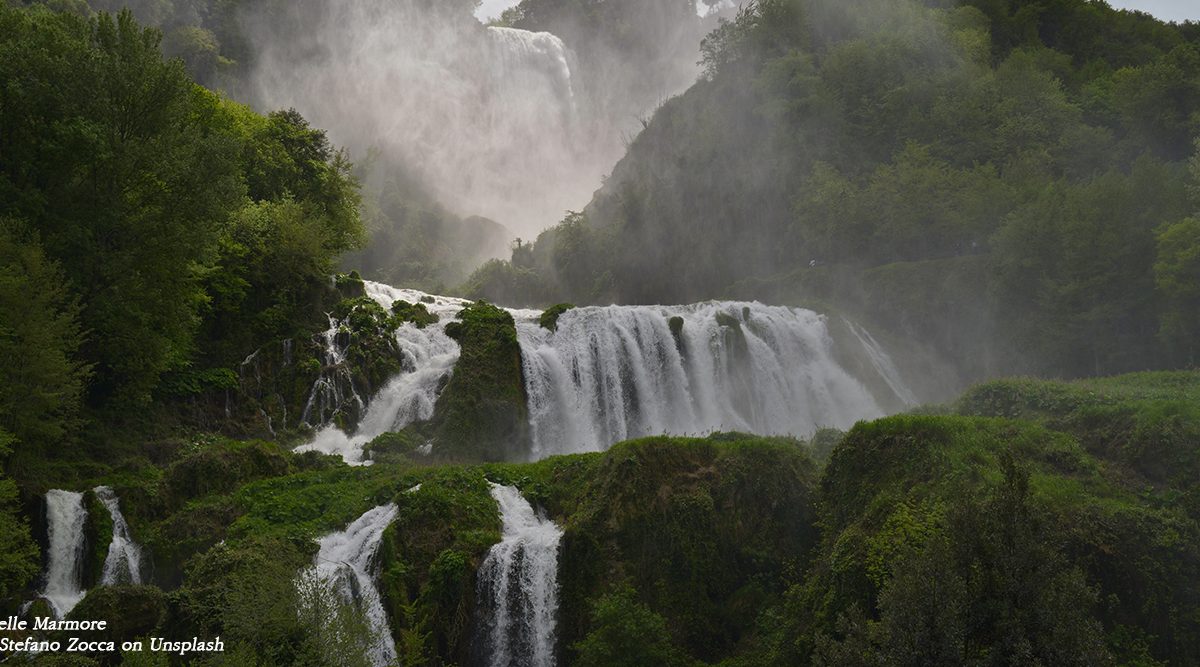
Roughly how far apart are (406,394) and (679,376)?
11.0m

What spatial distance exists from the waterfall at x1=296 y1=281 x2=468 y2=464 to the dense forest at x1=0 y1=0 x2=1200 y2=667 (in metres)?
0.22

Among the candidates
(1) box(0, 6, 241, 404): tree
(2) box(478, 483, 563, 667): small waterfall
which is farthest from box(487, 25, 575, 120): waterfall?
(2) box(478, 483, 563, 667): small waterfall

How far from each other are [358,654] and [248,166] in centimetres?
2833

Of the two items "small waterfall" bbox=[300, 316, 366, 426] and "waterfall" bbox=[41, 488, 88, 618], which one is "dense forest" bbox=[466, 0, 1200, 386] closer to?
"small waterfall" bbox=[300, 316, 366, 426]

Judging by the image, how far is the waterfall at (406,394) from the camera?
27047mm

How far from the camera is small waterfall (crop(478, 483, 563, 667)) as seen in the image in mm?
16719

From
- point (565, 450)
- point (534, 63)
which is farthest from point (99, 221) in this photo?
point (534, 63)

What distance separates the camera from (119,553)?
17.7 meters

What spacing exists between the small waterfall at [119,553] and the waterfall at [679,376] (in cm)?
1346

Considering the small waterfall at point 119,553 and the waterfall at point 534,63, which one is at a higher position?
the waterfall at point 534,63

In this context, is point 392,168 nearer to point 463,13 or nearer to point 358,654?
point 463,13

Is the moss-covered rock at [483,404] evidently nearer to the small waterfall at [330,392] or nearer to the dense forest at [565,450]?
the dense forest at [565,450]

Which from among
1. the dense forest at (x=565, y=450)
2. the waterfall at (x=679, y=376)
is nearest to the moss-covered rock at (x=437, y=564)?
the dense forest at (x=565, y=450)

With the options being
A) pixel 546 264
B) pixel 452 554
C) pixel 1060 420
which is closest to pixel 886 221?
pixel 546 264
